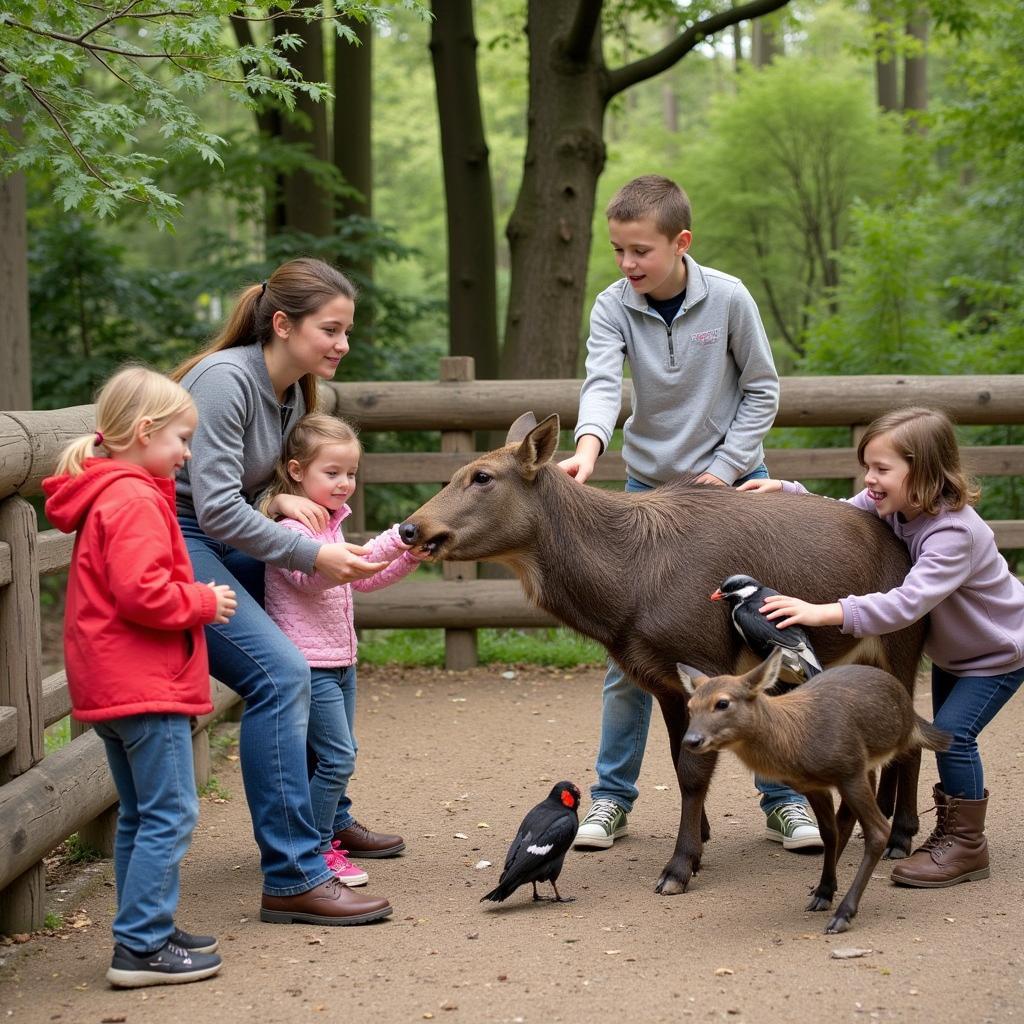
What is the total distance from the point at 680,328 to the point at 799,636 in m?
1.37

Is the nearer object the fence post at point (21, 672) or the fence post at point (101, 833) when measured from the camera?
the fence post at point (21, 672)

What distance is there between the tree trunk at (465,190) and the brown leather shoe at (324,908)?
7.68 m

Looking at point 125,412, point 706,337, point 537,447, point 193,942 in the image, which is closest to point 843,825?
point 537,447

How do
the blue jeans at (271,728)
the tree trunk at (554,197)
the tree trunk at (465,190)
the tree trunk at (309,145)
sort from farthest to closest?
the tree trunk at (309,145)
the tree trunk at (465,190)
the tree trunk at (554,197)
the blue jeans at (271,728)

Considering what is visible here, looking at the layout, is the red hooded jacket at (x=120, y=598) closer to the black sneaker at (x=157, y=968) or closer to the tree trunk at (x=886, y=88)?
the black sneaker at (x=157, y=968)

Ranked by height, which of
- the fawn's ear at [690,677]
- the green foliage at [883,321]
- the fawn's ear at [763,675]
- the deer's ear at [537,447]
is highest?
the green foliage at [883,321]

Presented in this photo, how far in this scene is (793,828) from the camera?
5.29m

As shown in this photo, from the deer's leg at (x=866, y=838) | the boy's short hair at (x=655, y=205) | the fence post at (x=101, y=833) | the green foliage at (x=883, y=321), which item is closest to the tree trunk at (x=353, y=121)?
the green foliage at (x=883, y=321)

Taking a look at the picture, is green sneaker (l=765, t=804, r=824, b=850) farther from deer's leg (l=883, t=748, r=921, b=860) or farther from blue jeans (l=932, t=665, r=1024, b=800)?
blue jeans (l=932, t=665, r=1024, b=800)

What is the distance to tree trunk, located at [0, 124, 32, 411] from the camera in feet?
31.1

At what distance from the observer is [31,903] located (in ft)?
14.8

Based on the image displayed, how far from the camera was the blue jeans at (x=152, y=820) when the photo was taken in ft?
12.8

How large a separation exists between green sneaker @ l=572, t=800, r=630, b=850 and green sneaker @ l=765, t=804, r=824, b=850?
61 centimetres

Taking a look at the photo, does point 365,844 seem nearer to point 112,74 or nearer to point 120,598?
point 120,598
